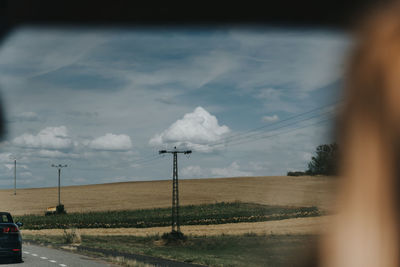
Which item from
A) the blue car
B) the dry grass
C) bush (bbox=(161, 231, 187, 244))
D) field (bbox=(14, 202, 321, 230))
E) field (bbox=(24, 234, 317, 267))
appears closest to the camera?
the blue car

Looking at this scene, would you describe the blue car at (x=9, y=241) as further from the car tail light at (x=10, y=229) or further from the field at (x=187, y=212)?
the field at (x=187, y=212)

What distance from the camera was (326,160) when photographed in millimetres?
2637

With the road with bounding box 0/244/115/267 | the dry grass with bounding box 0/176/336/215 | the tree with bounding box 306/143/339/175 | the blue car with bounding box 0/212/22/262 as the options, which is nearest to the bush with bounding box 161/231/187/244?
the road with bounding box 0/244/115/267

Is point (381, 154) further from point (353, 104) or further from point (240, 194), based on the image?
point (240, 194)

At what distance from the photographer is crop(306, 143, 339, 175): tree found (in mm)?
2449

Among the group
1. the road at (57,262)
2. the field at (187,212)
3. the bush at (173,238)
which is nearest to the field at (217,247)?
the field at (187,212)

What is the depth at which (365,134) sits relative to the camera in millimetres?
2346

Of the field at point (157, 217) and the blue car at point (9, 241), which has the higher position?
the blue car at point (9, 241)

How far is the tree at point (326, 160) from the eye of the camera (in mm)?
2449

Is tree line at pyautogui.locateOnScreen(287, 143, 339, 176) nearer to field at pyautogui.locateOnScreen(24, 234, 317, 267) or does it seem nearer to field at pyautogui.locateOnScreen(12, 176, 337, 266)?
field at pyautogui.locateOnScreen(24, 234, 317, 267)

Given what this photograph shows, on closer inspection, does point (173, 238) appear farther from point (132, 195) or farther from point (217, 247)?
point (132, 195)

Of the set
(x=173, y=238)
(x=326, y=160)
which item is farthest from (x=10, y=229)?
(x=173, y=238)

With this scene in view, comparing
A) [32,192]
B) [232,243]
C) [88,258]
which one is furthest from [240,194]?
[88,258]

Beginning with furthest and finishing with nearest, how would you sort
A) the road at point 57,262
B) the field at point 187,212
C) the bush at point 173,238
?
the bush at point 173,238, the field at point 187,212, the road at point 57,262
